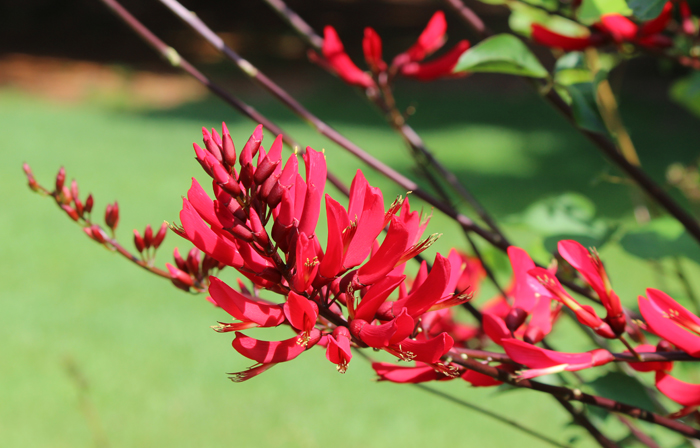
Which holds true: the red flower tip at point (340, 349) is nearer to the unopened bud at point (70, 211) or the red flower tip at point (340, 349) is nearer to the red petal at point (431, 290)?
the red petal at point (431, 290)

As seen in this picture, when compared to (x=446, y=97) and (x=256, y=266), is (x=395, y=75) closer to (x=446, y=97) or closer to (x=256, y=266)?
(x=256, y=266)

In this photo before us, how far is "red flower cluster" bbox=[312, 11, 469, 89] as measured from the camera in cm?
73

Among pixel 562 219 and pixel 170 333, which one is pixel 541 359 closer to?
pixel 562 219

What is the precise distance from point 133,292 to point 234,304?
319cm

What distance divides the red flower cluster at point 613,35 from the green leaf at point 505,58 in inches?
2.3

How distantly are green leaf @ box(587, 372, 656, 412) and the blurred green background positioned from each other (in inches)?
3.4

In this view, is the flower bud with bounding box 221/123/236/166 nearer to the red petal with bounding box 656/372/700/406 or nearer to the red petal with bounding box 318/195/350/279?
the red petal with bounding box 318/195/350/279

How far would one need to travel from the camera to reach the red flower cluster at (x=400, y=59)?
73cm

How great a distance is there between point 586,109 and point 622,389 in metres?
0.24

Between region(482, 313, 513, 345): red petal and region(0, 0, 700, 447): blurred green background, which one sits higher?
region(482, 313, 513, 345): red petal

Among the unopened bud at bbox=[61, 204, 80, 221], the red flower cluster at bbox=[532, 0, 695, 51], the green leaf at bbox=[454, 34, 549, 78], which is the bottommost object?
the unopened bud at bbox=[61, 204, 80, 221]

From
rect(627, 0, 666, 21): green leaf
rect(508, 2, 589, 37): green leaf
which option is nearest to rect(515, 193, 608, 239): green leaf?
rect(508, 2, 589, 37): green leaf

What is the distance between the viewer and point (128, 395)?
2.42m

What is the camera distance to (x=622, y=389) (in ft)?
1.64
